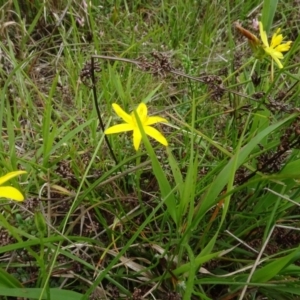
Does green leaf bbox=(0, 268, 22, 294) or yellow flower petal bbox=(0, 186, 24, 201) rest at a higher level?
yellow flower petal bbox=(0, 186, 24, 201)

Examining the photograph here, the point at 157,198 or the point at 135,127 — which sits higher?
the point at 135,127

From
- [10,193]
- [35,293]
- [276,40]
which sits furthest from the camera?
[276,40]

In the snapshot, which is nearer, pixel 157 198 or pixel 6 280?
pixel 6 280

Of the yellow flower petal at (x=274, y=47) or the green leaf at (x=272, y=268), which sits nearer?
the green leaf at (x=272, y=268)

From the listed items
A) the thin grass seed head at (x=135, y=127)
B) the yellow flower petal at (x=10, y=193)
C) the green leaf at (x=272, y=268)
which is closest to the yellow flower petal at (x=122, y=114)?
the thin grass seed head at (x=135, y=127)

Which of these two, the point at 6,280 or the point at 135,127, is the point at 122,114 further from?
the point at 6,280

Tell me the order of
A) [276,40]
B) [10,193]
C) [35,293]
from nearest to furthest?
[10,193], [35,293], [276,40]

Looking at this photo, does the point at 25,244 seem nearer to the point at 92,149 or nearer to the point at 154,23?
the point at 92,149

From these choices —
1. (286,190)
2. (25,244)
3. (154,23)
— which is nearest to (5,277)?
(25,244)

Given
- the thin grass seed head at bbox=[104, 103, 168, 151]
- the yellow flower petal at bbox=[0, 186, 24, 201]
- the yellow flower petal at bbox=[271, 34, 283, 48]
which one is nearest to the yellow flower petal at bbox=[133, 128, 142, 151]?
the thin grass seed head at bbox=[104, 103, 168, 151]

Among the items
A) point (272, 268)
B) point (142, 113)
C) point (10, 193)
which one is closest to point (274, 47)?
point (142, 113)

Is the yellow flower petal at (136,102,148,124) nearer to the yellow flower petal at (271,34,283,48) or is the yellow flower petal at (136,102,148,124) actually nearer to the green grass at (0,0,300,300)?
the green grass at (0,0,300,300)

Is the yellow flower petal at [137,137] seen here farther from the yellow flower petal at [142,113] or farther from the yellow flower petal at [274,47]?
the yellow flower petal at [274,47]
